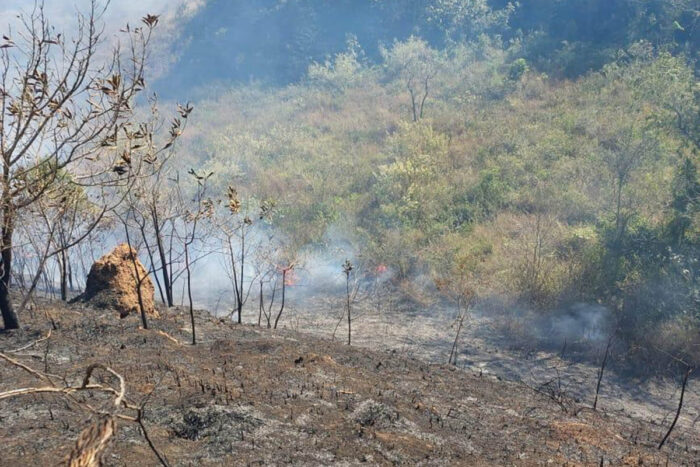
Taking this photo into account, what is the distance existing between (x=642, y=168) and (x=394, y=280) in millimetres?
8142

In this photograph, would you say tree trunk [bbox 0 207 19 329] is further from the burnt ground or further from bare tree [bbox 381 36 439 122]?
bare tree [bbox 381 36 439 122]

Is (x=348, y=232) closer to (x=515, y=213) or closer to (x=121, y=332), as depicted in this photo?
(x=515, y=213)

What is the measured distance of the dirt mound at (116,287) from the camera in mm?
10734

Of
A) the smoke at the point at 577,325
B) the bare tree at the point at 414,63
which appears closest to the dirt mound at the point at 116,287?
the smoke at the point at 577,325

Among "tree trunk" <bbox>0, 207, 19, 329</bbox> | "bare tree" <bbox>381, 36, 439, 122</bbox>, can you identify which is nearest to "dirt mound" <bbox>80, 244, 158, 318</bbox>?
"tree trunk" <bbox>0, 207, 19, 329</bbox>

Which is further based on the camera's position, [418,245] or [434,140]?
[434,140]

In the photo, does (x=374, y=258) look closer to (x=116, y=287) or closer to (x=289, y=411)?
(x=116, y=287)

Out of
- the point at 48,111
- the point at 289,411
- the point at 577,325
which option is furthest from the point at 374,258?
the point at 48,111

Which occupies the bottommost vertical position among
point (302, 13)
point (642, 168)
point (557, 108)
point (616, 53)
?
point (642, 168)

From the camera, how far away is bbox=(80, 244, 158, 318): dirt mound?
10.7 meters

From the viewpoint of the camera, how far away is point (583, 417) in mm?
8500

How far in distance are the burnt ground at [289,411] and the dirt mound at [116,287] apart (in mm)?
496

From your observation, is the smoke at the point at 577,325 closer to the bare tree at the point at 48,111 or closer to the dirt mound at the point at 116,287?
the dirt mound at the point at 116,287

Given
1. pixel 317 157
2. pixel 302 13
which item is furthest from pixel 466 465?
pixel 302 13
